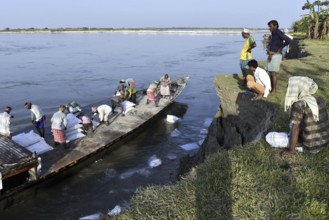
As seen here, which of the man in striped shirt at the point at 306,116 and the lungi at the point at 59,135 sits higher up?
the man in striped shirt at the point at 306,116

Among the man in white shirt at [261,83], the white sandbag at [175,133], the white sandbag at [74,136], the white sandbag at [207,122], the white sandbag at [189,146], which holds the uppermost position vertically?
the man in white shirt at [261,83]

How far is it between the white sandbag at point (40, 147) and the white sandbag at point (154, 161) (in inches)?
159

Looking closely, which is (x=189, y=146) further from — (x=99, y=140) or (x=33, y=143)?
(x=33, y=143)

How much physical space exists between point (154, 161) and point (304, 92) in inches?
355

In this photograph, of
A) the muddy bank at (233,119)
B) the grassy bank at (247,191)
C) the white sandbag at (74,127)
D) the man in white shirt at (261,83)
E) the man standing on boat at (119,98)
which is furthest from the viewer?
the man standing on boat at (119,98)

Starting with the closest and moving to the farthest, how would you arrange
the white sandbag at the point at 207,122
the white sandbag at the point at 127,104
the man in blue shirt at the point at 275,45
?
the man in blue shirt at the point at 275,45 → the white sandbag at the point at 127,104 → the white sandbag at the point at 207,122

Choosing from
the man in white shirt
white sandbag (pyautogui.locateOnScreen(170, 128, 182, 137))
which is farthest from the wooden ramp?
the man in white shirt

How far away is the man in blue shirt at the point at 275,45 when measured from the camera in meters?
9.62

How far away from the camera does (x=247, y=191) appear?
465cm

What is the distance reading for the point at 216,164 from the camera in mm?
5609

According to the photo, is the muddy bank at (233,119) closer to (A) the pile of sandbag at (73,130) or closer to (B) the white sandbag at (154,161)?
(B) the white sandbag at (154,161)

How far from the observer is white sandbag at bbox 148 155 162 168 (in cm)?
1322

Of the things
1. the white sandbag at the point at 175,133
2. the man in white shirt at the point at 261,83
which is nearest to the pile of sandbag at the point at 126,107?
the white sandbag at the point at 175,133

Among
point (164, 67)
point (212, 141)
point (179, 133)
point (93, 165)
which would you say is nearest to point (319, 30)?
point (164, 67)
